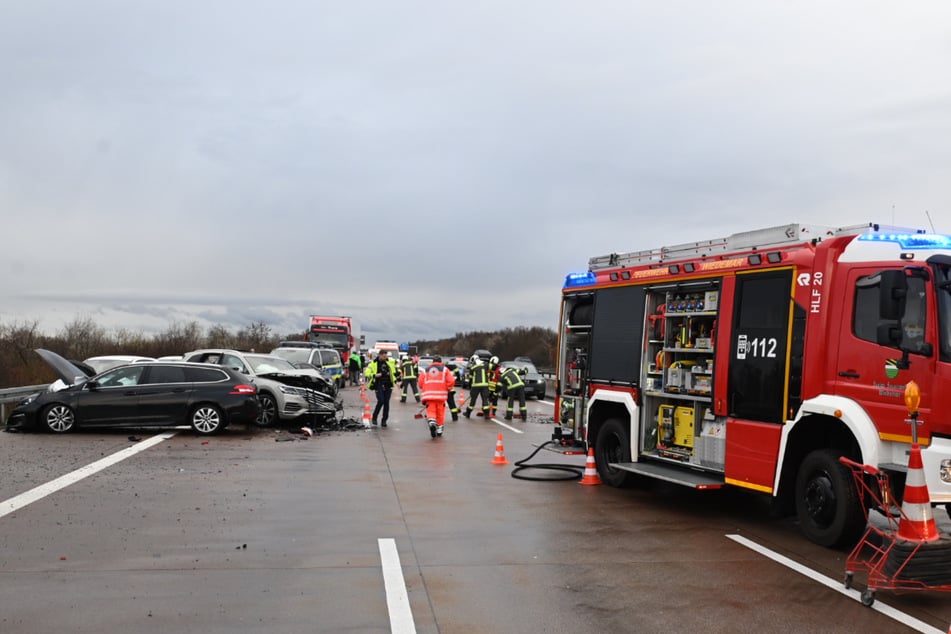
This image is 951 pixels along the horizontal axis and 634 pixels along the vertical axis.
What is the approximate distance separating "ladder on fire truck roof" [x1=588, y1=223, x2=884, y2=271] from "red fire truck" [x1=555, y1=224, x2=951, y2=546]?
2cm

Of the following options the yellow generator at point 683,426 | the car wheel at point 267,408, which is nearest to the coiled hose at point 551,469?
the yellow generator at point 683,426

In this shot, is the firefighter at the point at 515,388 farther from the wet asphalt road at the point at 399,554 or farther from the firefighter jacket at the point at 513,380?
the wet asphalt road at the point at 399,554

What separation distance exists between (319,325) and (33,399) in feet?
94.8

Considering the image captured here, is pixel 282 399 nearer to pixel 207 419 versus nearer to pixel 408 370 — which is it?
pixel 207 419

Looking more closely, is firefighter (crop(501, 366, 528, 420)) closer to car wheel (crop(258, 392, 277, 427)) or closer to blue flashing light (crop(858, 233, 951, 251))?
car wheel (crop(258, 392, 277, 427))

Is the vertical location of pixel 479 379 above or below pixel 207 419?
above

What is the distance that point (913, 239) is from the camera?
756 cm

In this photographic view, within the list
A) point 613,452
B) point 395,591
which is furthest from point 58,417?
point 395,591

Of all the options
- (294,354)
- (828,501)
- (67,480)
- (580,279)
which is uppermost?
(580,279)

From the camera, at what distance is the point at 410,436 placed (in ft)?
58.3

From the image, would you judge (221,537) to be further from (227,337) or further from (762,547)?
(227,337)

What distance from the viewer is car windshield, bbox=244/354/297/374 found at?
68.6 feet

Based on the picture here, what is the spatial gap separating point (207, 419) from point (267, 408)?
1.88m

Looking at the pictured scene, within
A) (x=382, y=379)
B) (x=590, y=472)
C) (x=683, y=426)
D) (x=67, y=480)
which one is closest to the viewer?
(x=683, y=426)
